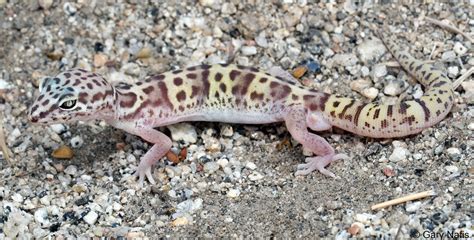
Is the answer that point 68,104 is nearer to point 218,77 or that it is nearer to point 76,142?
point 76,142

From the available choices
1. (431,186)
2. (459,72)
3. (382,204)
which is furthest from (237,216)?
(459,72)

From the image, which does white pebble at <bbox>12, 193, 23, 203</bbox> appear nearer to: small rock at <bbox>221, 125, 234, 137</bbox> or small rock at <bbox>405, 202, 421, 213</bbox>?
small rock at <bbox>221, 125, 234, 137</bbox>

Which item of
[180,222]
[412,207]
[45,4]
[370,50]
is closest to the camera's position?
[412,207]

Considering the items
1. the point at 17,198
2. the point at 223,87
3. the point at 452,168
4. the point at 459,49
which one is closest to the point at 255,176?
the point at 223,87

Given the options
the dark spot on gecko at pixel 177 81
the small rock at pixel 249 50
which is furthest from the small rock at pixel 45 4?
the small rock at pixel 249 50

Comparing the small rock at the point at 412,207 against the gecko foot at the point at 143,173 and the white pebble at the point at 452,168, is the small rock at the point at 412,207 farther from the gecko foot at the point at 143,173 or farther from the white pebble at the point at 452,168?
the gecko foot at the point at 143,173

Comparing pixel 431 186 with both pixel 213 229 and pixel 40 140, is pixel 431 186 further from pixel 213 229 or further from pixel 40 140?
pixel 40 140
